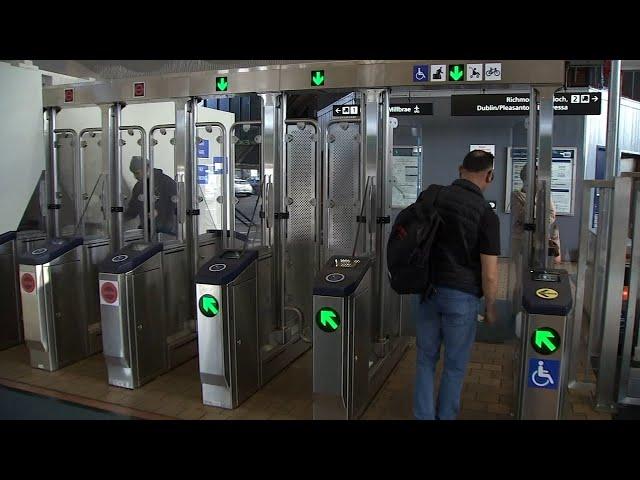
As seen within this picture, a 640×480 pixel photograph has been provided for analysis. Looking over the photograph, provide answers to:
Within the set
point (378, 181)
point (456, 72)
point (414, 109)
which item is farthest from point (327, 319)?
point (414, 109)

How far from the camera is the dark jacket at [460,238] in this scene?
9.09 ft

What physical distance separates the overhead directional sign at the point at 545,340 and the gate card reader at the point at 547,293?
92 millimetres

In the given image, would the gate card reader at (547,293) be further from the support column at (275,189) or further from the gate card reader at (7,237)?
the gate card reader at (7,237)

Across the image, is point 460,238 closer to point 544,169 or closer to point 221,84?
point 544,169

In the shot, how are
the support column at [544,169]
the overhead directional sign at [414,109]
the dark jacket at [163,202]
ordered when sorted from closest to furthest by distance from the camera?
the support column at [544,169], the dark jacket at [163,202], the overhead directional sign at [414,109]

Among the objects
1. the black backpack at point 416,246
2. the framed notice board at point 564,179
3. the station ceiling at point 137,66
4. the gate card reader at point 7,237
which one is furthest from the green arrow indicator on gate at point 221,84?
the framed notice board at point 564,179

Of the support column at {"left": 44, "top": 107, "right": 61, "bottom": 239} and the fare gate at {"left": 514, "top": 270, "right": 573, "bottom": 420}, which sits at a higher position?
the support column at {"left": 44, "top": 107, "right": 61, "bottom": 239}

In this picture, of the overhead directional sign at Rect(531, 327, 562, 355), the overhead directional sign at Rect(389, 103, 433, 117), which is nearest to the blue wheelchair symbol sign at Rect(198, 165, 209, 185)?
the overhead directional sign at Rect(389, 103, 433, 117)

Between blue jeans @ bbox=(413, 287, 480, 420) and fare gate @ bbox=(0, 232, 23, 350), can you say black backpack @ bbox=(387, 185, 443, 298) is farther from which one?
fare gate @ bbox=(0, 232, 23, 350)

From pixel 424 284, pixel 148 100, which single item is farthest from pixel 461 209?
pixel 148 100

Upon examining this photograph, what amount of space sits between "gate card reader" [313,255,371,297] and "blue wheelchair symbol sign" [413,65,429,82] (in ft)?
4.41

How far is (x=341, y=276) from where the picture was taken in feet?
10.6

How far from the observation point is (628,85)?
11008 mm

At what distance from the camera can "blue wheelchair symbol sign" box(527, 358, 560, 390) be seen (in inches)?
110
